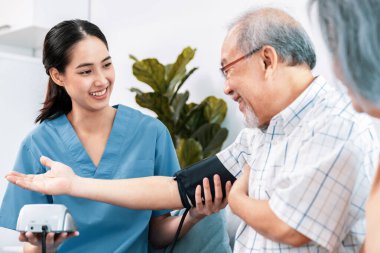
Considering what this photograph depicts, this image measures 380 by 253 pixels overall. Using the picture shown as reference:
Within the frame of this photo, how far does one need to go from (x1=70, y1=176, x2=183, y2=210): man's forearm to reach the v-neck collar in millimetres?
227

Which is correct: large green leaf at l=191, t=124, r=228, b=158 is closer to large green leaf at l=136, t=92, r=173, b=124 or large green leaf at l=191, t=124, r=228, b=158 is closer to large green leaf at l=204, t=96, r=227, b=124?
large green leaf at l=204, t=96, r=227, b=124

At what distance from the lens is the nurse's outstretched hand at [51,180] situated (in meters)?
1.60

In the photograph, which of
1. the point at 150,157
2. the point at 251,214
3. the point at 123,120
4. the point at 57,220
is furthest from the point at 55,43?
the point at 251,214

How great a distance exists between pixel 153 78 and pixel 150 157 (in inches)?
56.3

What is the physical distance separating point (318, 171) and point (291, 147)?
12 centimetres

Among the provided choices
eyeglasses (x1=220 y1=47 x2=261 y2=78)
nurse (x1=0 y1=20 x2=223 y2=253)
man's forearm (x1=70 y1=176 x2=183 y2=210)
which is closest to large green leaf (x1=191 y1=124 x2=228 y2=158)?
nurse (x1=0 y1=20 x2=223 y2=253)

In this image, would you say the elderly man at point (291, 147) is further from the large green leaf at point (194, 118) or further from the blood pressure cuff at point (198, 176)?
the large green leaf at point (194, 118)

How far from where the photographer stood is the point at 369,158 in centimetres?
118

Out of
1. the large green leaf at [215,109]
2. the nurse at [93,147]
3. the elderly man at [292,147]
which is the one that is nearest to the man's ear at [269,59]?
the elderly man at [292,147]

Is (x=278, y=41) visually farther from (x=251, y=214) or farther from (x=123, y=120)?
(x=123, y=120)

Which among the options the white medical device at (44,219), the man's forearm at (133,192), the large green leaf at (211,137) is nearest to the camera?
the white medical device at (44,219)

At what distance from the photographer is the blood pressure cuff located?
1542 mm

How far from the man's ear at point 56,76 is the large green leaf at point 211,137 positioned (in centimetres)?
128

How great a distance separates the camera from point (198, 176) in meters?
1.56
